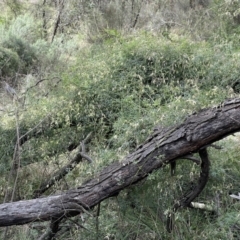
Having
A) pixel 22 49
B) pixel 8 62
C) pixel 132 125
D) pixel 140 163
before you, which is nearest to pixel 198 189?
pixel 140 163

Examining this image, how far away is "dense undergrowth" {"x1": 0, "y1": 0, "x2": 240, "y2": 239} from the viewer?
2477mm

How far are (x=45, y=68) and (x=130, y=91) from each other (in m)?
3.46

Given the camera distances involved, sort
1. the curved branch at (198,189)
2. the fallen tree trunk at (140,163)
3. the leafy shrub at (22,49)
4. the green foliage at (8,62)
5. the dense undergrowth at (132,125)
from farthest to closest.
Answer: the leafy shrub at (22,49) → the green foliage at (8,62) → the dense undergrowth at (132,125) → the curved branch at (198,189) → the fallen tree trunk at (140,163)

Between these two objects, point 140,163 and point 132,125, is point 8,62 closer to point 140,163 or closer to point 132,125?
point 132,125

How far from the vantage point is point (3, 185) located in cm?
351

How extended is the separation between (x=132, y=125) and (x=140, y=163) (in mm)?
392

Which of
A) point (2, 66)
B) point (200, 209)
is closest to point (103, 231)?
point (200, 209)

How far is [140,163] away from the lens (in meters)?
2.28

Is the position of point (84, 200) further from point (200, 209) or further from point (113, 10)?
point (113, 10)

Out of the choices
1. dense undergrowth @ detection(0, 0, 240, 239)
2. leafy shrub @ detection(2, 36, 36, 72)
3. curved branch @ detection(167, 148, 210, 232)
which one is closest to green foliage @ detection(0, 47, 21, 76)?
leafy shrub @ detection(2, 36, 36, 72)

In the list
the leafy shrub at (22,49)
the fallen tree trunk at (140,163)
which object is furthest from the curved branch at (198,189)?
the leafy shrub at (22,49)

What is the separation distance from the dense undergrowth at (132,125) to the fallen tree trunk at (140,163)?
12 cm

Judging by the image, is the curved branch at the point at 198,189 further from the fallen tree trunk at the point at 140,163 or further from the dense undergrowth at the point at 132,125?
the fallen tree trunk at the point at 140,163

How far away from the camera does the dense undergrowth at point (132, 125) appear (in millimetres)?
2477
